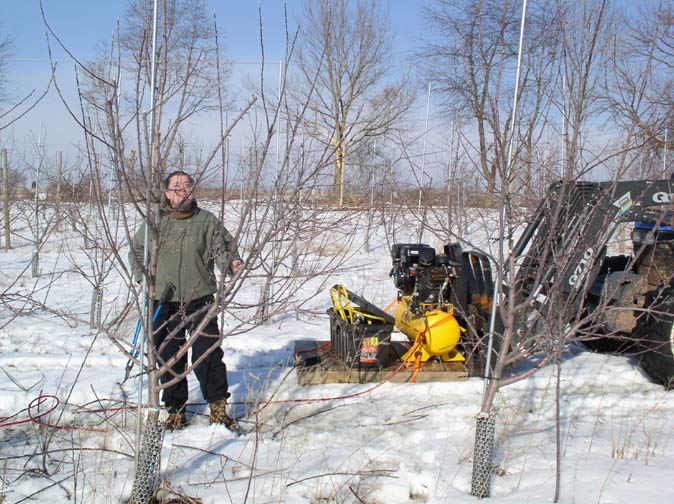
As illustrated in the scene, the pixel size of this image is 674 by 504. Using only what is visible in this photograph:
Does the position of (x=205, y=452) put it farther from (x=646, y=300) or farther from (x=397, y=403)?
(x=646, y=300)

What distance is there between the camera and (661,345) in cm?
487

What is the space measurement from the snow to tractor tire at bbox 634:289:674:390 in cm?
12

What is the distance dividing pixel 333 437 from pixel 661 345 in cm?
275

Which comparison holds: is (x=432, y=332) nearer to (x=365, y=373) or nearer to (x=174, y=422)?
(x=365, y=373)

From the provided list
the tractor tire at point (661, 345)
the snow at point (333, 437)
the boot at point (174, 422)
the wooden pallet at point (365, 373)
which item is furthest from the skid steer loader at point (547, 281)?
the boot at point (174, 422)

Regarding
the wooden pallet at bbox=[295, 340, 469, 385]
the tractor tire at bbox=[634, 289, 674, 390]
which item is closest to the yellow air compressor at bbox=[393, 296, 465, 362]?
the wooden pallet at bbox=[295, 340, 469, 385]

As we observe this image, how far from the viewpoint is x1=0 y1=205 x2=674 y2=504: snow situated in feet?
10.6

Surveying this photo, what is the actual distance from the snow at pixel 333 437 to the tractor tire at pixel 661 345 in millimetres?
120

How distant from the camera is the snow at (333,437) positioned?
127 inches

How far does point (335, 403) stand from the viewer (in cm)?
477

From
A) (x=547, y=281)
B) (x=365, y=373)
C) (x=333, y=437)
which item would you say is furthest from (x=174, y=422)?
(x=547, y=281)

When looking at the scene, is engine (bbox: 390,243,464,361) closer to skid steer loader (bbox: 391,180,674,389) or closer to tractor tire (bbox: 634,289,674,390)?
skid steer loader (bbox: 391,180,674,389)

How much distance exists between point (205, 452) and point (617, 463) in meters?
2.45

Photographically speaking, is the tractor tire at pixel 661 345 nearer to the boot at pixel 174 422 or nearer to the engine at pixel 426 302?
the engine at pixel 426 302
